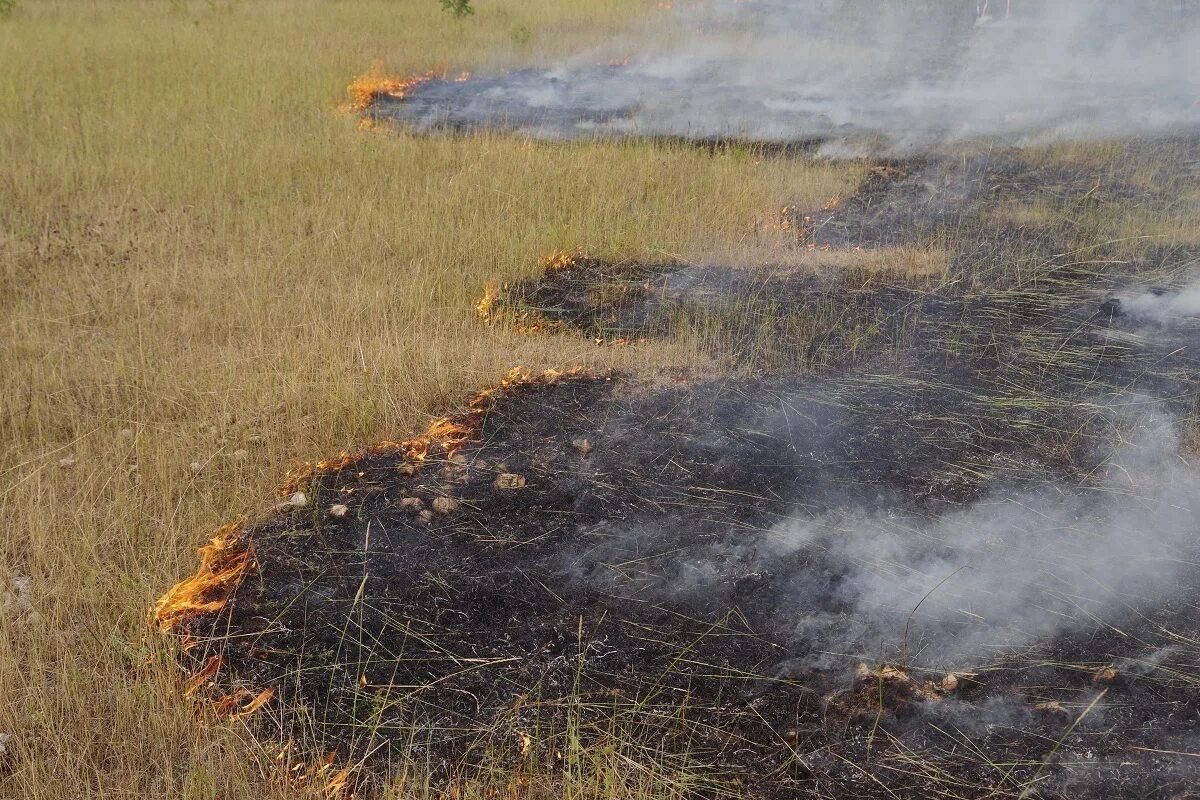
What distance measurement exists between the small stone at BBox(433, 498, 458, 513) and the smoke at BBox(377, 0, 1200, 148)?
6203mm

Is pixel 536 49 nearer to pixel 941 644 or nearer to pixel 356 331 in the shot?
pixel 356 331

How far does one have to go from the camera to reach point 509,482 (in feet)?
13.8

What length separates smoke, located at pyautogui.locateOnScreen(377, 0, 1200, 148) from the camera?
1002cm

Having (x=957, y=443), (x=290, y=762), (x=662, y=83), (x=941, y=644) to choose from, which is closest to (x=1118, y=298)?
(x=957, y=443)

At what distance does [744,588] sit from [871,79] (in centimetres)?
1049

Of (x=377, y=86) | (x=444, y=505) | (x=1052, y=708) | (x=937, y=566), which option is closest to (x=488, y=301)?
(x=444, y=505)

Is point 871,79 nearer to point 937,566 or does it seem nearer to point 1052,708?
point 937,566

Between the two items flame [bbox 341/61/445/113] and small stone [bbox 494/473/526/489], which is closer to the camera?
small stone [bbox 494/473/526/489]

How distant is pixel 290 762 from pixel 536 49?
11.9 meters

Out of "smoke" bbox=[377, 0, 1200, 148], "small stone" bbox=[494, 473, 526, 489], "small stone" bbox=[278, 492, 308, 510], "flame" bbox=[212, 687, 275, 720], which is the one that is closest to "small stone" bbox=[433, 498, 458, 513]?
"small stone" bbox=[494, 473, 526, 489]

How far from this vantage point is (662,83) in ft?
40.4

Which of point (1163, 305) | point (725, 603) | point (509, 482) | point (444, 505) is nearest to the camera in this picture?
point (725, 603)

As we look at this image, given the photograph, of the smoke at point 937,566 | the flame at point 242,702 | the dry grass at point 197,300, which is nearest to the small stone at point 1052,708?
the smoke at point 937,566

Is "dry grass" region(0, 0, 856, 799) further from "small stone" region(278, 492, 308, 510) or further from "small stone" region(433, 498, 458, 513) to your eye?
"small stone" region(433, 498, 458, 513)
